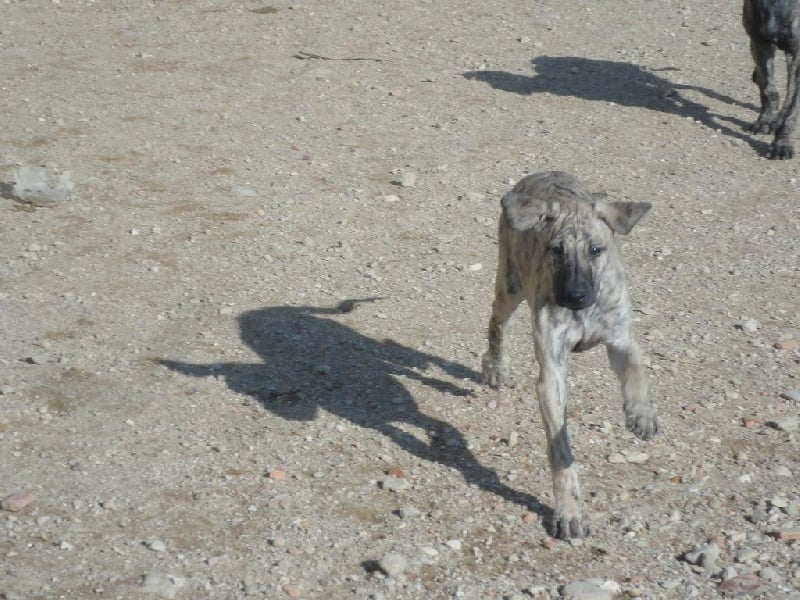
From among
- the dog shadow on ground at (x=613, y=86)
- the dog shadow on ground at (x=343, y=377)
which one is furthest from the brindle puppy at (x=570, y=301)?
the dog shadow on ground at (x=613, y=86)

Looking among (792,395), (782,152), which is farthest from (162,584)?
(782,152)

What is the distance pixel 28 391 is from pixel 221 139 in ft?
14.4

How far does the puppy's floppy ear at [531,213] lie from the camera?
18.4 feet

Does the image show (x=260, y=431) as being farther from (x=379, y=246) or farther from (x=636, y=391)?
(x=379, y=246)

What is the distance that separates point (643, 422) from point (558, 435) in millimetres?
573

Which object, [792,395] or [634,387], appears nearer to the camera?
[634,387]

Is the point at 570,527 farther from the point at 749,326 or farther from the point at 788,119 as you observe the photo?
the point at 788,119

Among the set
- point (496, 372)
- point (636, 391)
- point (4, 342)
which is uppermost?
point (636, 391)

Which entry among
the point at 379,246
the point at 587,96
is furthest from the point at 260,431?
the point at 587,96

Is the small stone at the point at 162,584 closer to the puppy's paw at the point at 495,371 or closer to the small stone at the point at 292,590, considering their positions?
the small stone at the point at 292,590

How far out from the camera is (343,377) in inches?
279

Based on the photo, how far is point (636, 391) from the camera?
589cm

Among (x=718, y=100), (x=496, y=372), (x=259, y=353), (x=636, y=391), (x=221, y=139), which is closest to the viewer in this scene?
(x=636, y=391)

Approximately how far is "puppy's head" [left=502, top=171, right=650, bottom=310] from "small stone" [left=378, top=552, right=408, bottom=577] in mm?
1355
